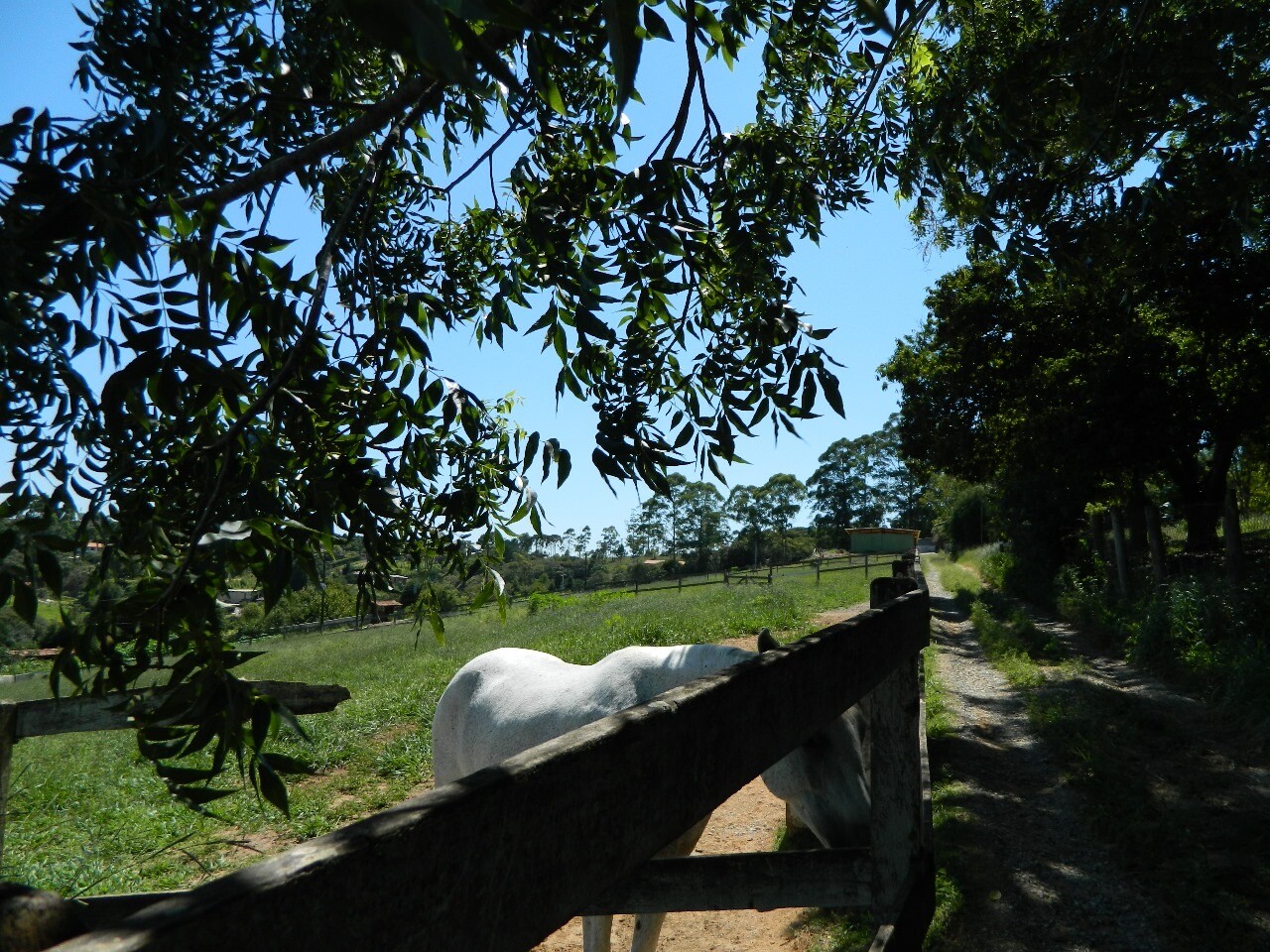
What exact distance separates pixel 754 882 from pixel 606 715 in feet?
2.58

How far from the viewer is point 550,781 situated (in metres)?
0.87

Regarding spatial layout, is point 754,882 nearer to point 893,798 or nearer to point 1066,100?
point 893,798

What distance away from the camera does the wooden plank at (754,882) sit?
7.84 feet

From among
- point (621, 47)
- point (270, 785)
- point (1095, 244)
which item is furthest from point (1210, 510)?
point (621, 47)

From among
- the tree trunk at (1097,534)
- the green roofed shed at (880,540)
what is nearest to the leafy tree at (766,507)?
the green roofed shed at (880,540)

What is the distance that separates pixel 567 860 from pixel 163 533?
1.93m

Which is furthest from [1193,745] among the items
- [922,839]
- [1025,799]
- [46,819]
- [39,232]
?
[46,819]

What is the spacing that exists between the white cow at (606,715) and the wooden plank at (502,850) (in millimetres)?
922

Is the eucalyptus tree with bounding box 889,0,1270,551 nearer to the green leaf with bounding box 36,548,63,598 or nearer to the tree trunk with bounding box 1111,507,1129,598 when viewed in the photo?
the tree trunk with bounding box 1111,507,1129,598

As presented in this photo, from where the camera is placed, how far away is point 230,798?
778cm

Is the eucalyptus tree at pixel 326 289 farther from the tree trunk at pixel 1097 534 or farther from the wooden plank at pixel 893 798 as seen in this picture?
the tree trunk at pixel 1097 534

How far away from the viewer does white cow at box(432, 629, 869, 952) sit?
3.09 metres

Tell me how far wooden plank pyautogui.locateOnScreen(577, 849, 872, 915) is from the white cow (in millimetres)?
548

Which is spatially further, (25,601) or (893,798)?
(893,798)
